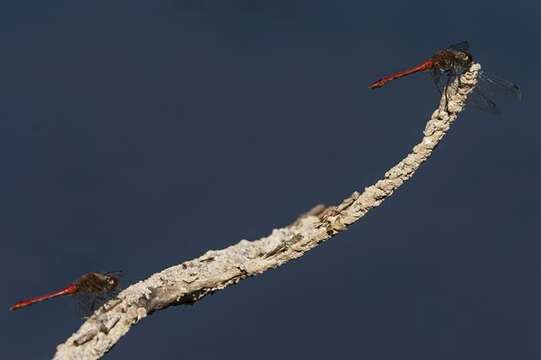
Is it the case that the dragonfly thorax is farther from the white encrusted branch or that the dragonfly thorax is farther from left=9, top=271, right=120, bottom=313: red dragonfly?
left=9, top=271, right=120, bottom=313: red dragonfly

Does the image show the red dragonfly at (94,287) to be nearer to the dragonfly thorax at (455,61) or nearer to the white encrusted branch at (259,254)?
the white encrusted branch at (259,254)

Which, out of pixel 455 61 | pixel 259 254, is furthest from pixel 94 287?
pixel 455 61

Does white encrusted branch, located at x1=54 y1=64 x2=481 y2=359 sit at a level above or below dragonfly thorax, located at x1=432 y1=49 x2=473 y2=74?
below

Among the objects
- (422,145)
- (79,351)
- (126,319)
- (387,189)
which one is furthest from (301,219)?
(79,351)

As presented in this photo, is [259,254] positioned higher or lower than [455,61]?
lower

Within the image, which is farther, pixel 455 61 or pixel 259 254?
pixel 455 61

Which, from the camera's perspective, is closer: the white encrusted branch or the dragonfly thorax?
the white encrusted branch

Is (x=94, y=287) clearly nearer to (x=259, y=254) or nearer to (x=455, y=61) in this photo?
(x=259, y=254)

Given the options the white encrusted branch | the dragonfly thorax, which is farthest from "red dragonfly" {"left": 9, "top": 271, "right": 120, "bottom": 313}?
the dragonfly thorax

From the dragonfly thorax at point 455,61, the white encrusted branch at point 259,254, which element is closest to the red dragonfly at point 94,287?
the white encrusted branch at point 259,254
